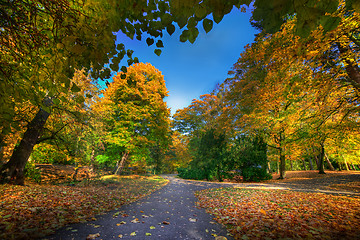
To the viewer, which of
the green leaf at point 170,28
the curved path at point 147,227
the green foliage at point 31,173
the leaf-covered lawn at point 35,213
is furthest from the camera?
the green foliage at point 31,173

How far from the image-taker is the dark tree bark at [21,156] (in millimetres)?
5172

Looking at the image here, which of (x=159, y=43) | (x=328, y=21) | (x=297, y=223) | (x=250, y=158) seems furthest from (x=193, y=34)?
(x=250, y=158)

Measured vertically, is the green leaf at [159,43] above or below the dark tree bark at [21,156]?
above

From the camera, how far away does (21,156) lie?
5.47 m

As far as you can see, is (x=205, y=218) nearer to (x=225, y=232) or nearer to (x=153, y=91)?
(x=225, y=232)

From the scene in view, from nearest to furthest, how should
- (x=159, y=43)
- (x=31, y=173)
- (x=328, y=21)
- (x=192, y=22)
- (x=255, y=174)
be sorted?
(x=328, y=21)
(x=192, y=22)
(x=159, y=43)
(x=31, y=173)
(x=255, y=174)

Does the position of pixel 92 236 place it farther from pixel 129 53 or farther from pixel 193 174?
pixel 193 174

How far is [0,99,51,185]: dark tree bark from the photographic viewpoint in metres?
5.17

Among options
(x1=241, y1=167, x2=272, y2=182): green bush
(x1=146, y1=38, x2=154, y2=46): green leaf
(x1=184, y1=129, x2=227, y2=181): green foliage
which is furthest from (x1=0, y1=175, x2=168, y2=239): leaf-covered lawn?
(x1=241, y1=167, x2=272, y2=182): green bush

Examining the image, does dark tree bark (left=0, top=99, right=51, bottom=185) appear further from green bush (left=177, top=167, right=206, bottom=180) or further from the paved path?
green bush (left=177, top=167, right=206, bottom=180)

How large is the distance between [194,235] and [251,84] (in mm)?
8822

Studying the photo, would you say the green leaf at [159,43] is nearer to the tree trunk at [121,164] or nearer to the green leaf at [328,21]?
the green leaf at [328,21]

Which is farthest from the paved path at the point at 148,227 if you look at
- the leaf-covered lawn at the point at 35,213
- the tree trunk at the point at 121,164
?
the tree trunk at the point at 121,164

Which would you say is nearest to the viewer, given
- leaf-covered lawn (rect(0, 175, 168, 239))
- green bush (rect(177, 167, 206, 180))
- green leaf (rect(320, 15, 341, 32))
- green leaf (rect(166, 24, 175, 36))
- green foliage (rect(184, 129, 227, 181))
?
green leaf (rect(320, 15, 341, 32))
